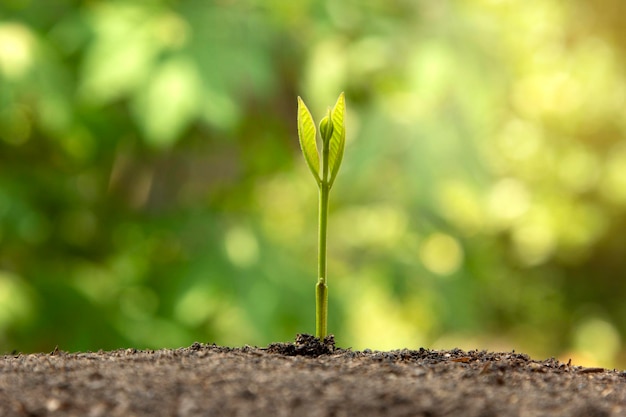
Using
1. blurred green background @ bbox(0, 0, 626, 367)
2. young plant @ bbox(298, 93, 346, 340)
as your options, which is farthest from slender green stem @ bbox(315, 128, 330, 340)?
blurred green background @ bbox(0, 0, 626, 367)

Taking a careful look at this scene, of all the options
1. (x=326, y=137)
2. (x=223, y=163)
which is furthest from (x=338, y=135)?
(x=223, y=163)

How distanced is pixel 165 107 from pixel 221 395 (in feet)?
6.13

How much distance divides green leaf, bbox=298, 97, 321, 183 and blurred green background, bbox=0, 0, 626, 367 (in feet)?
5.08

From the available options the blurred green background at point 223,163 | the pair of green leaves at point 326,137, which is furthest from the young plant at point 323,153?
the blurred green background at point 223,163

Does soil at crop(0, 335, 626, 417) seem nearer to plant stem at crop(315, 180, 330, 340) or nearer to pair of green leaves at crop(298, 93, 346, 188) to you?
plant stem at crop(315, 180, 330, 340)

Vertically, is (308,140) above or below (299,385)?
above

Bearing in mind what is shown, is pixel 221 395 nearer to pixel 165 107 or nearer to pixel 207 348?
pixel 207 348

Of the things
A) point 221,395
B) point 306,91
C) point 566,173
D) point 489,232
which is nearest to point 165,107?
point 306,91

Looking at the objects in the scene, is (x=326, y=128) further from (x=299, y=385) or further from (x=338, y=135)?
(x=299, y=385)

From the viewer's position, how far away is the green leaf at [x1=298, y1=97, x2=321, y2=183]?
106cm

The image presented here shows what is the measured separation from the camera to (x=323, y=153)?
1.04 m

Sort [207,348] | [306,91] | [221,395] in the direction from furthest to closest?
[306,91]
[207,348]
[221,395]

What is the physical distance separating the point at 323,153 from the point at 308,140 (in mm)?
33

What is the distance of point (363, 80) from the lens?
336 cm
